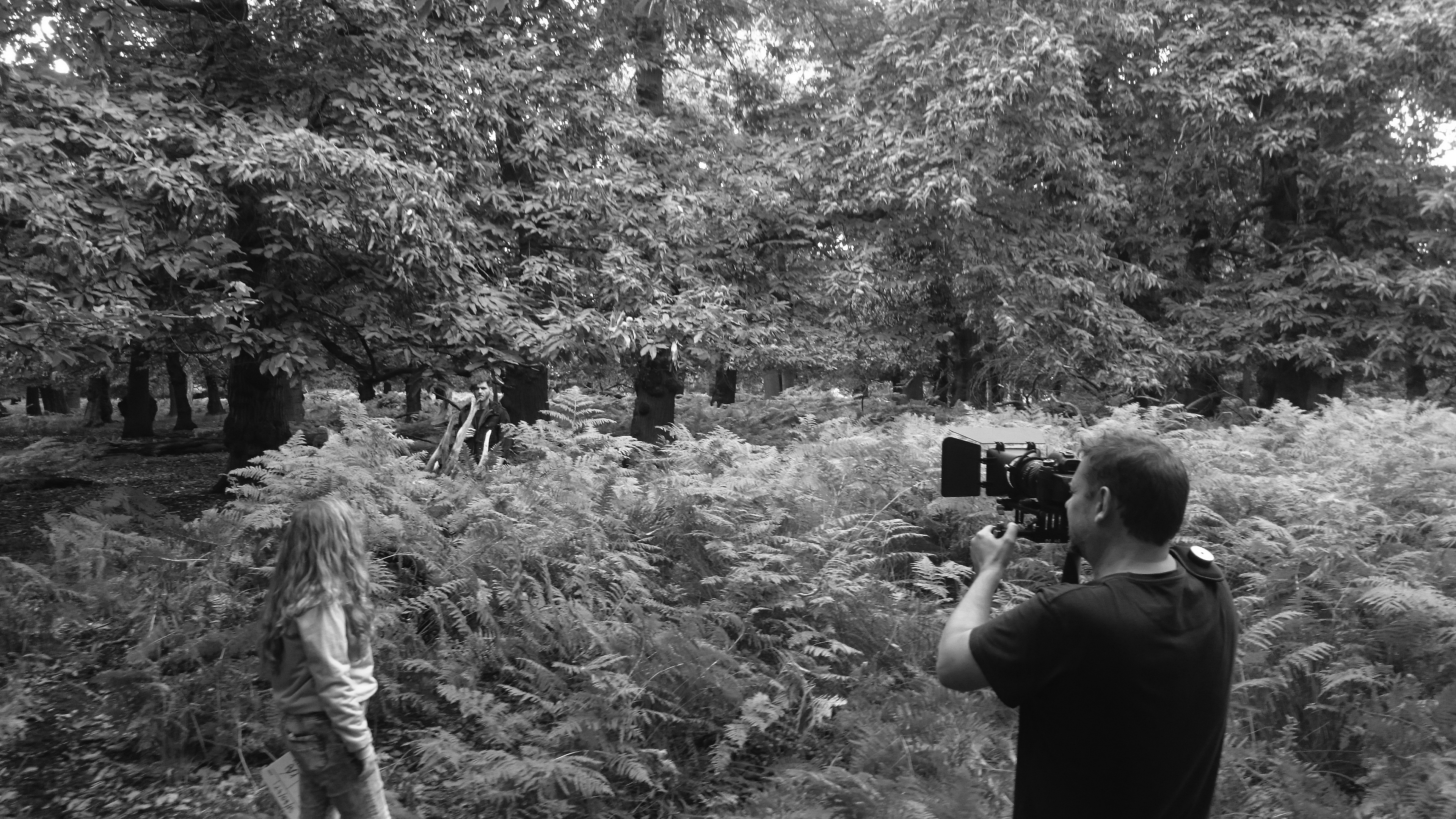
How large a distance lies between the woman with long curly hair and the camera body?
7.80 ft

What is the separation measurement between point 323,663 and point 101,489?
1269 cm

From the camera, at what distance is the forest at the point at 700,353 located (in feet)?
16.5

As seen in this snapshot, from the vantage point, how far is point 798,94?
16.1 meters

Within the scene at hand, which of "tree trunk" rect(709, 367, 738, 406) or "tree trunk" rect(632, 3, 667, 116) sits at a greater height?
"tree trunk" rect(632, 3, 667, 116)

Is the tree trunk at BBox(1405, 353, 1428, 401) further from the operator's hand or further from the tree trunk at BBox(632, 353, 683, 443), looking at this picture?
the operator's hand

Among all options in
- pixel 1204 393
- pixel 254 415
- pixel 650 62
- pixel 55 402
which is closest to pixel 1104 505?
pixel 254 415

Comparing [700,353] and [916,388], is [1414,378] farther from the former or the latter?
[700,353]

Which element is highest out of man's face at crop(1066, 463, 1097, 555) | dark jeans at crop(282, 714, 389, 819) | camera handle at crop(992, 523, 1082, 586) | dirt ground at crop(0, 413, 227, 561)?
man's face at crop(1066, 463, 1097, 555)

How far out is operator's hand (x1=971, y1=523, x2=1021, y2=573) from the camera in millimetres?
2295

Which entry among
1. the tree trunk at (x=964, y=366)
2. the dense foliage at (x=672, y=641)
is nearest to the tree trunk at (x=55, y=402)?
the tree trunk at (x=964, y=366)

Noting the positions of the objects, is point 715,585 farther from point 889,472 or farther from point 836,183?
point 836,183

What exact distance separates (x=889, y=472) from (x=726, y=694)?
152 inches

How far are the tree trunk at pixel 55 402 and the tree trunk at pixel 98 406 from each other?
4428 mm

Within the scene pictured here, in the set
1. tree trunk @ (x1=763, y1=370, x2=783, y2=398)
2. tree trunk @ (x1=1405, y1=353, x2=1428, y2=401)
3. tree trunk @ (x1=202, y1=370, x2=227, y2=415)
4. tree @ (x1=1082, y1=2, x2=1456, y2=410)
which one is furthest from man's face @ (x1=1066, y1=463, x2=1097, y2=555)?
tree trunk @ (x1=202, y1=370, x2=227, y2=415)
